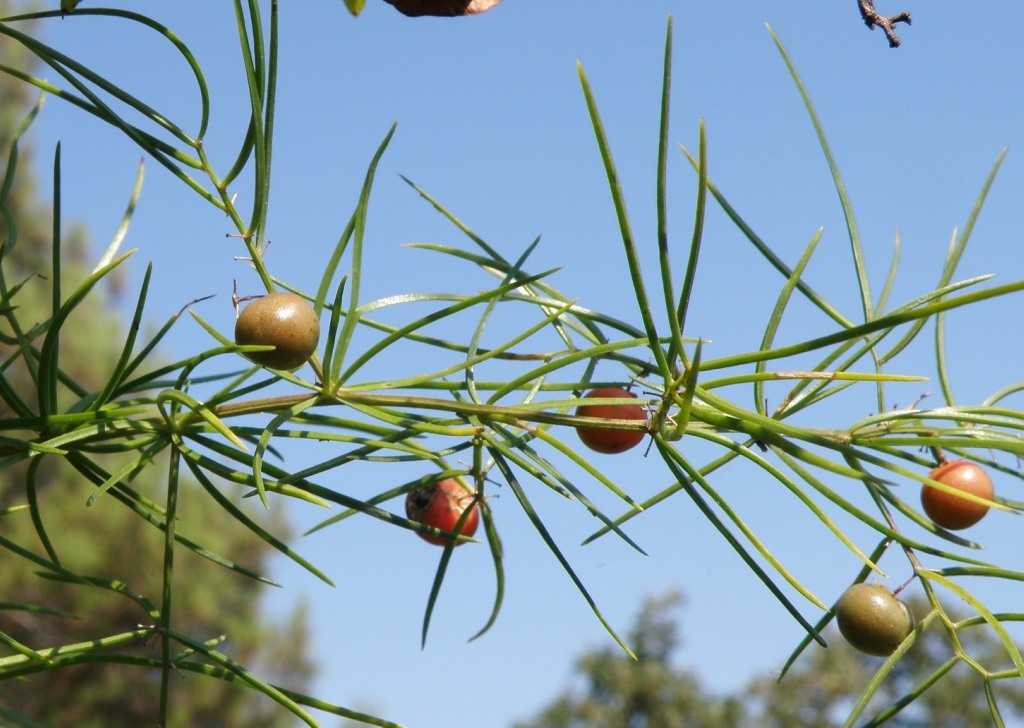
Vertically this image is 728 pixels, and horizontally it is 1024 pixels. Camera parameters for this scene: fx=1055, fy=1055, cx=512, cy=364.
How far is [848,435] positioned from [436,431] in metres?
0.19

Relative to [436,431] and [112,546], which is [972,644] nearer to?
[112,546]

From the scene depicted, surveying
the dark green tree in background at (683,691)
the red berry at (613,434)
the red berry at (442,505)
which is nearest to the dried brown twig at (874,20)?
the red berry at (613,434)

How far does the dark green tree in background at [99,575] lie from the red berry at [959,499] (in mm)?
4380

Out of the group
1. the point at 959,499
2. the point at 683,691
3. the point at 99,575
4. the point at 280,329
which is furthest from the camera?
the point at 683,691

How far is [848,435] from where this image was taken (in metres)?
0.50

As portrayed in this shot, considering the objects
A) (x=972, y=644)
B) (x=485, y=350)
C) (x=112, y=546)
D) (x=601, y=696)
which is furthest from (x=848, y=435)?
(x=972, y=644)

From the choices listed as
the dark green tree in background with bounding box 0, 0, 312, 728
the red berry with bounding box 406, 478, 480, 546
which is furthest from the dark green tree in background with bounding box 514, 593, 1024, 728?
the red berry with bounding box 406, 478, 480, 546

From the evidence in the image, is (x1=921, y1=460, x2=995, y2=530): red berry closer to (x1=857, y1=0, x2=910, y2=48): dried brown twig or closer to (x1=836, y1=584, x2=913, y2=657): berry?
(x1=836, y1=584, x2=913, y2=657): berry

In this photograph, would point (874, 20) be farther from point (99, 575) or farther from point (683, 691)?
point (683, 691)

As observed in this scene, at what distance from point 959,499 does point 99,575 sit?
16.2ft

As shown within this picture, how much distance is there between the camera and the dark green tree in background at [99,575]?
16.5 ft

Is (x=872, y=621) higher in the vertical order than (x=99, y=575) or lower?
higher

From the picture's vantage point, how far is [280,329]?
1.51ft

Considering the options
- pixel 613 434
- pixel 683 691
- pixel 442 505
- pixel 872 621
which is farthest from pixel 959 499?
pixel 683 691
